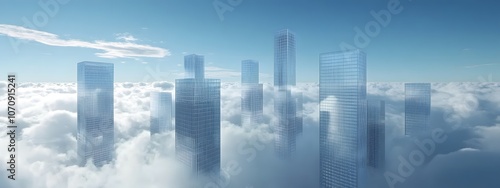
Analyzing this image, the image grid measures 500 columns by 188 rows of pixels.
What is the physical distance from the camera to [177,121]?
5906 inches

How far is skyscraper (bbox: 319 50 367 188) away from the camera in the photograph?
157m

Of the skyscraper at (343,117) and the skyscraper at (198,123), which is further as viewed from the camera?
the skyscraper at (343,117)

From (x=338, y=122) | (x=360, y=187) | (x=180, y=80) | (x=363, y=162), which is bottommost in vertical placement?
(x=360, y=187)

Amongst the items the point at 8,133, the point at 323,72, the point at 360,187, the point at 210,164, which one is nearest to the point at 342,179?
the point at 360,187

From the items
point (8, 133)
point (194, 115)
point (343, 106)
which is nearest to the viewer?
point (8, 133)

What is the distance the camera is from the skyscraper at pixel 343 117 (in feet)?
515

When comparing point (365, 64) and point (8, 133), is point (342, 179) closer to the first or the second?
point (365, 64)

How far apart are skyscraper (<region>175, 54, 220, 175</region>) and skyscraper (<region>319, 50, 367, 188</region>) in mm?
79637

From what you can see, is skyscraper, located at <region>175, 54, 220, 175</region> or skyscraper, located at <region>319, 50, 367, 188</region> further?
skyscraper, located at <region>319, 50, 367, 188</region>

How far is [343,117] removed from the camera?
534 feet

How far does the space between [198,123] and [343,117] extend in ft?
320

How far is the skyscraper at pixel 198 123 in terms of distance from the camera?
13950 cm

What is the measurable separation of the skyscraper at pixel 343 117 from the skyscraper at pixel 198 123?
79.6 meters

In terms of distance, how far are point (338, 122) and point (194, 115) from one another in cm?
9888
